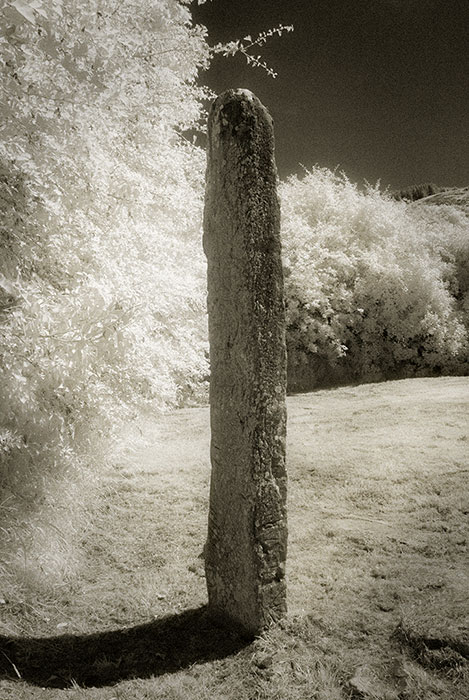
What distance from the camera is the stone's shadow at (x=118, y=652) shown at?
11.6 ft

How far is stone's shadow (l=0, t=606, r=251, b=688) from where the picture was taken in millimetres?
3541

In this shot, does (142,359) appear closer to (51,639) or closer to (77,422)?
(77,422)

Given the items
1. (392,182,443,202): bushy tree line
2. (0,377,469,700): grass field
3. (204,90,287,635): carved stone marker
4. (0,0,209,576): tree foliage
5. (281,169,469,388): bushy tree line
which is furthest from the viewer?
(392,182,443,202): bushy tree line

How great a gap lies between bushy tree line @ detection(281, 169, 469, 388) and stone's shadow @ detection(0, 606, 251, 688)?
1250cm

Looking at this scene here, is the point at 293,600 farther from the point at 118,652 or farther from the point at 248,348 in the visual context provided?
the point at 248,348

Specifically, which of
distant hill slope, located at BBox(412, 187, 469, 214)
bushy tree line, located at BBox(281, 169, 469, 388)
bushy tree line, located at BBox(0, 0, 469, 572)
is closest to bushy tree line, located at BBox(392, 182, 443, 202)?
distant hill slope, located at BBox(412, 187, 469, 214)

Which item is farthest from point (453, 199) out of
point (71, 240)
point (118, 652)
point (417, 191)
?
point (118, 652)

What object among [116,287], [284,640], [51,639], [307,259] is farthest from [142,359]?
[307,259]

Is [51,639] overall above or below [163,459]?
below

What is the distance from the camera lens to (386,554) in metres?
4.98

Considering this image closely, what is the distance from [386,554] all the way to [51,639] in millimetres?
3187

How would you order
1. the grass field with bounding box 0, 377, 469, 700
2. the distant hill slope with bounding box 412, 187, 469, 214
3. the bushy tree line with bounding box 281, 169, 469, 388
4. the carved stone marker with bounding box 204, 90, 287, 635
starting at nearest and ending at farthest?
the grass field with bounding box 0, 377, 469, 700, the carved stone marker with bounding box 204, 90, 287, 635, the bushy tree line with bounding box 281, 169, 469, 388, the distant hill slope with bounding box 412, 187, 469, 214

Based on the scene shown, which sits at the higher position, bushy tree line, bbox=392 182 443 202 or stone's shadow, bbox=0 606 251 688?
bushy tree line, bbox=392 182 443 202

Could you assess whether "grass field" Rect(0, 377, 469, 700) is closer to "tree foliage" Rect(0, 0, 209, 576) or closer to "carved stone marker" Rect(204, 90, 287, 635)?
"carved stone marker" Rect(204, 90, 287, 635)
